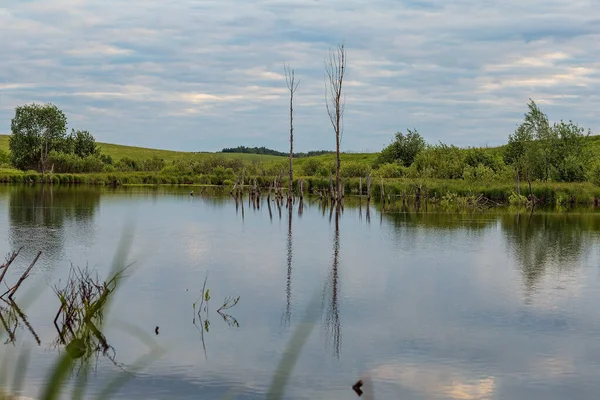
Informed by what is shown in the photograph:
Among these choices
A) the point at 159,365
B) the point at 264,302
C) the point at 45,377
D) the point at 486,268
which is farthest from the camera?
the point at 486,268

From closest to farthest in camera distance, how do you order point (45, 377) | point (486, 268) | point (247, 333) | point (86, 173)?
point (45, 377), point (247, 333), point (486, 268), point (86, 173)

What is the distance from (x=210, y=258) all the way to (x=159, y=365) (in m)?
11.6

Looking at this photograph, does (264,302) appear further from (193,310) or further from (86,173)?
(86,173)

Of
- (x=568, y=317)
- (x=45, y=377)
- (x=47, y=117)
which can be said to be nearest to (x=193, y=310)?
(x=45, y=377)

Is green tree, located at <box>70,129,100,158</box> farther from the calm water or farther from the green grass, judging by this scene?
the calm water

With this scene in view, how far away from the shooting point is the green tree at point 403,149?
84.0m

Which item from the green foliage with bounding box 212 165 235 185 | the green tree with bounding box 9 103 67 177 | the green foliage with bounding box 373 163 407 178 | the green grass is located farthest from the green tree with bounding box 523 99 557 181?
the green grass

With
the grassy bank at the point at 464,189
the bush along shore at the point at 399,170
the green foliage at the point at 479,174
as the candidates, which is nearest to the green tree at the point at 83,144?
the bush along shore at the point at 399,170

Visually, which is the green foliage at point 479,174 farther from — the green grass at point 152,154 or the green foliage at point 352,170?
the green grass at point 152,154

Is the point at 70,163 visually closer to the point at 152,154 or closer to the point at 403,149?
the point at 403,149

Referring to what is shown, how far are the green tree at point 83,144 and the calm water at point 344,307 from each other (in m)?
67.2

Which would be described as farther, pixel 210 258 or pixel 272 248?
→ pixel 272 248

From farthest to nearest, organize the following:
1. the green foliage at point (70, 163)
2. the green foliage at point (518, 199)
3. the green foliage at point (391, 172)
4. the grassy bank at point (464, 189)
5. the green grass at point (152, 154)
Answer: the green grass at point (152, 154), the green foliage at point (70, 163), the green foliage at point (391, 172), the grassy bank at point (464, 189), the green foliage at point (518, 199)

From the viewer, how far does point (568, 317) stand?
48.0 feet
